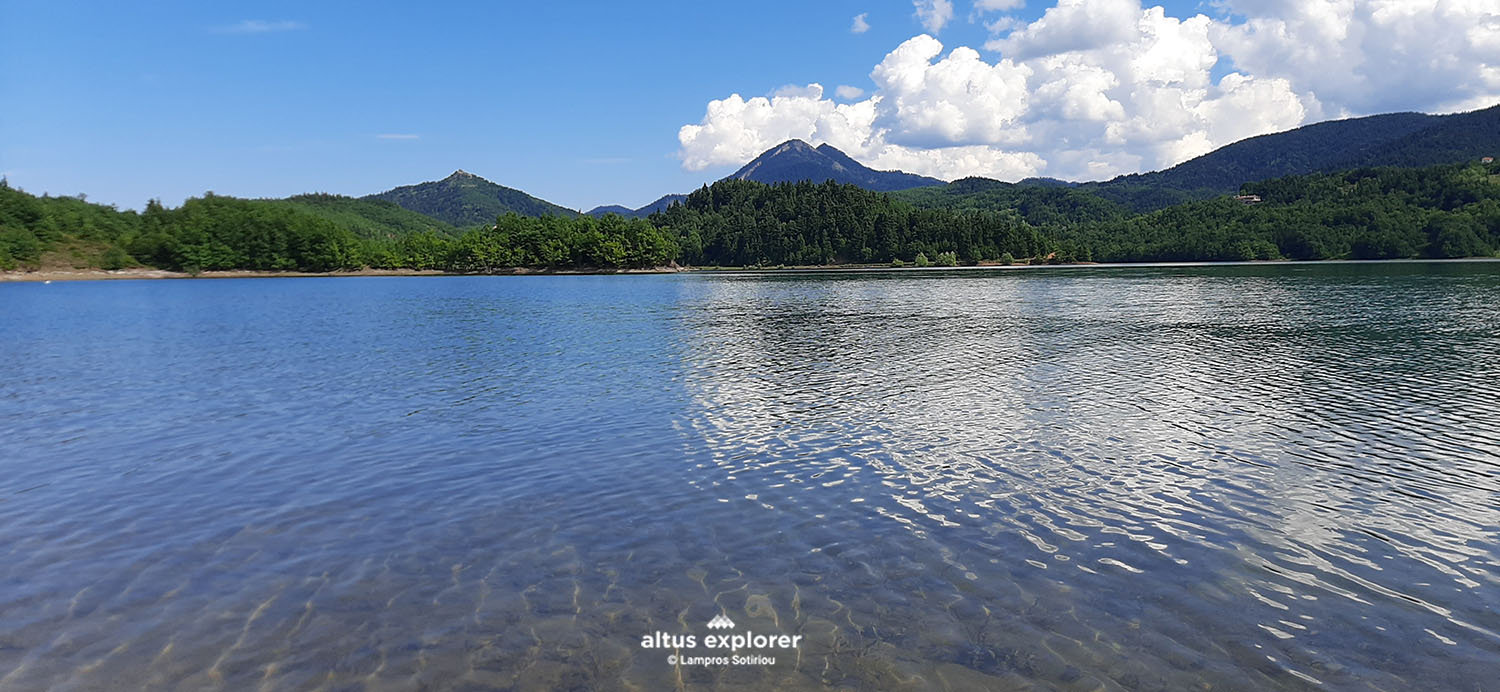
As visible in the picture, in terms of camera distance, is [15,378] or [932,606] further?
[15,378]

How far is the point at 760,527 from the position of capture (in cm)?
1638

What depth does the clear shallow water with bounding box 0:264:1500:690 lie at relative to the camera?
35.9ft

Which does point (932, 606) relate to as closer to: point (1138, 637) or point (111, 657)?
point (1138, 637)

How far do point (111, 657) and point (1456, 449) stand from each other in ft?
102

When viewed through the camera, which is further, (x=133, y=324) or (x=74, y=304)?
(x=74, y=304)

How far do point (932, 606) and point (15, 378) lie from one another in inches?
1887

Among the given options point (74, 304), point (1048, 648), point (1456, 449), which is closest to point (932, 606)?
point (1048, 648)

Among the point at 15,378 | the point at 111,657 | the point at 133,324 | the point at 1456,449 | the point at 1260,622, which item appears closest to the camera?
the point at 111,657

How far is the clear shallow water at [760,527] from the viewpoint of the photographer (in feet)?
35.9

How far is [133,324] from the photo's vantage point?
241 ft

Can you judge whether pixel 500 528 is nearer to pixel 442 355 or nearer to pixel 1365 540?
pixel 1365 540

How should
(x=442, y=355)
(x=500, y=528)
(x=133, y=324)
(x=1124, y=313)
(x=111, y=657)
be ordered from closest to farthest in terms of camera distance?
(x=111, y=657) → (x=500, y=528) → (x=442, y=355) → (x=133, y=324) → (x=1124, y=313)

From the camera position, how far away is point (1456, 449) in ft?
73.6

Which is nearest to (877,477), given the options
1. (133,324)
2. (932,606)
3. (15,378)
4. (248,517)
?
(932,606)
